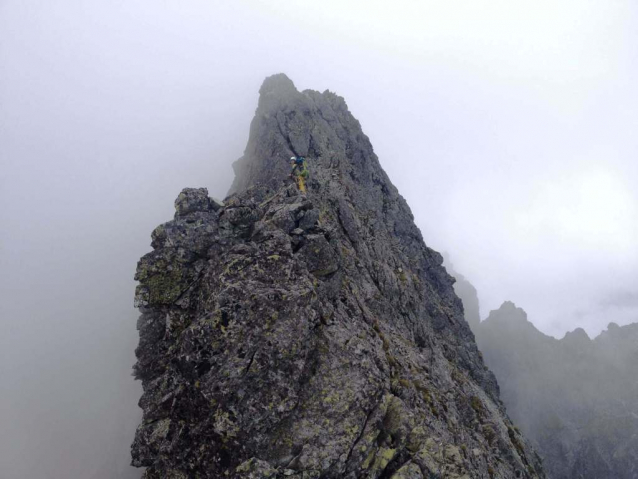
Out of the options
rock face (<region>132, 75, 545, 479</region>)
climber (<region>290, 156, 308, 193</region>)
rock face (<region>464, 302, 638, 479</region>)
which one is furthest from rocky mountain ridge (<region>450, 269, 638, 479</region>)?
climber (<region>290, 156, 308, 193</region>)

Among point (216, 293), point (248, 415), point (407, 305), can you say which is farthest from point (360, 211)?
point (248, 415)

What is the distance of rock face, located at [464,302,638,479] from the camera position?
93.6 metres

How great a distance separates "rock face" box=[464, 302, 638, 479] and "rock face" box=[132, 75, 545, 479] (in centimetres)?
9721

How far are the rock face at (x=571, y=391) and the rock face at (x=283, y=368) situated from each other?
9721 centimetres

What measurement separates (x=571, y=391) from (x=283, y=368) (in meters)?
138

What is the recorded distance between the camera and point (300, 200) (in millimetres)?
22688

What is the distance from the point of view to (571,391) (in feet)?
370

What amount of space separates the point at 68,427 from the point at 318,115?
18427 centimetres

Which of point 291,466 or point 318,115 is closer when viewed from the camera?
point 291,466

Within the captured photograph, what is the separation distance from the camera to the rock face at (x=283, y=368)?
14.1 m

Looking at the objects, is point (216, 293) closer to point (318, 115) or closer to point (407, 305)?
point (407, 305)

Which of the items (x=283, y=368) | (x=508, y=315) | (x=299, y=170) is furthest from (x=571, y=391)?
(x=283, y=368)

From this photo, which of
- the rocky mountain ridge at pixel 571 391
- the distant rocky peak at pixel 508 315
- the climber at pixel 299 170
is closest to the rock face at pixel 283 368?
the climber at pixel 299 170

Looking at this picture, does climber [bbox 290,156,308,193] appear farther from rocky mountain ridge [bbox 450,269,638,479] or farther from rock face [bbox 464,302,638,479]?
rock face [bbox 464,302,638,479]
